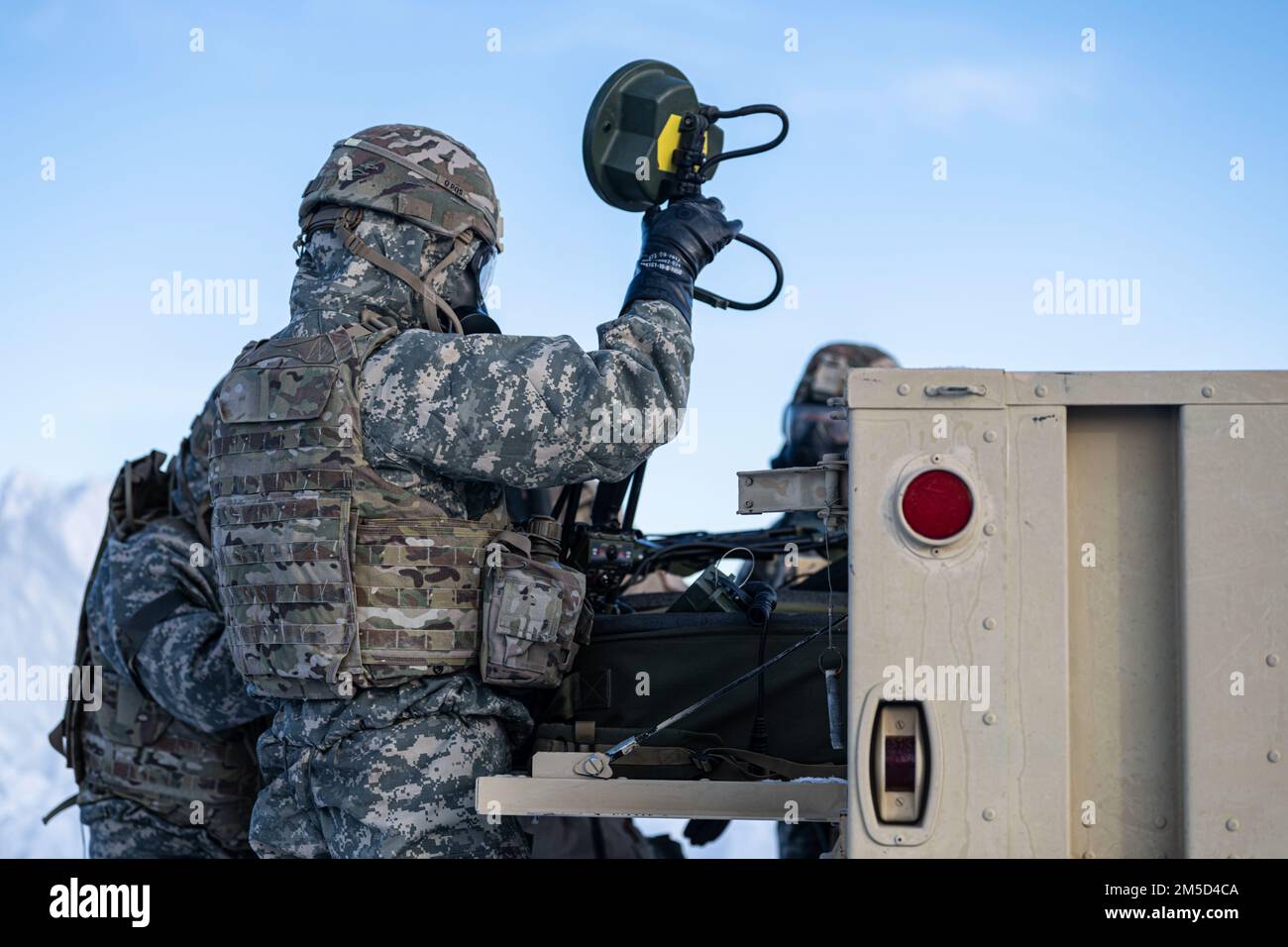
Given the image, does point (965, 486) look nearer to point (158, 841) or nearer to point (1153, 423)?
point (1153, 423)

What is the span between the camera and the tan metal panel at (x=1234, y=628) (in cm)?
234

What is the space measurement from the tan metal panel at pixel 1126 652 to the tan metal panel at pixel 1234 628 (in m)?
0.04

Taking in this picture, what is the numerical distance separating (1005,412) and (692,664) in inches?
55.5

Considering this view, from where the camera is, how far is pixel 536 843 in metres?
6.36

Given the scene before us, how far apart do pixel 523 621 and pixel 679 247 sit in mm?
1056

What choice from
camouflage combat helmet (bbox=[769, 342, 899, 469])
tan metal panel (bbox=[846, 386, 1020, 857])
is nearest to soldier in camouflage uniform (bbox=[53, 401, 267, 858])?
tan metal panel (bbox=[846, 386, 1020, 857])

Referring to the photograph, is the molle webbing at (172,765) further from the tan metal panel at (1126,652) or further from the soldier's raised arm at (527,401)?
the tan metal panel at (1126,652)

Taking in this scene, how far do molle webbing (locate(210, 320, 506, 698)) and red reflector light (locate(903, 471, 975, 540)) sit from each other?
1.44m

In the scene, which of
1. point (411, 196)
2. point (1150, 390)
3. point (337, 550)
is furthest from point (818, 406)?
point (1150, 390)

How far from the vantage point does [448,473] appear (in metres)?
3.52

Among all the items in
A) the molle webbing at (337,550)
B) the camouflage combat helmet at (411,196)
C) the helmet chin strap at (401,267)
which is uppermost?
the camouflage combat helmet at (411,196)

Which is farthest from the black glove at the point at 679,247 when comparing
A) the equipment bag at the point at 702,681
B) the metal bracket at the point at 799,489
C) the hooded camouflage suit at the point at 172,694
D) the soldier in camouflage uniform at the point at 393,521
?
the hooded camouflage suit at the point at 172,694

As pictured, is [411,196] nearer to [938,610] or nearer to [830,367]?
[938,610]
